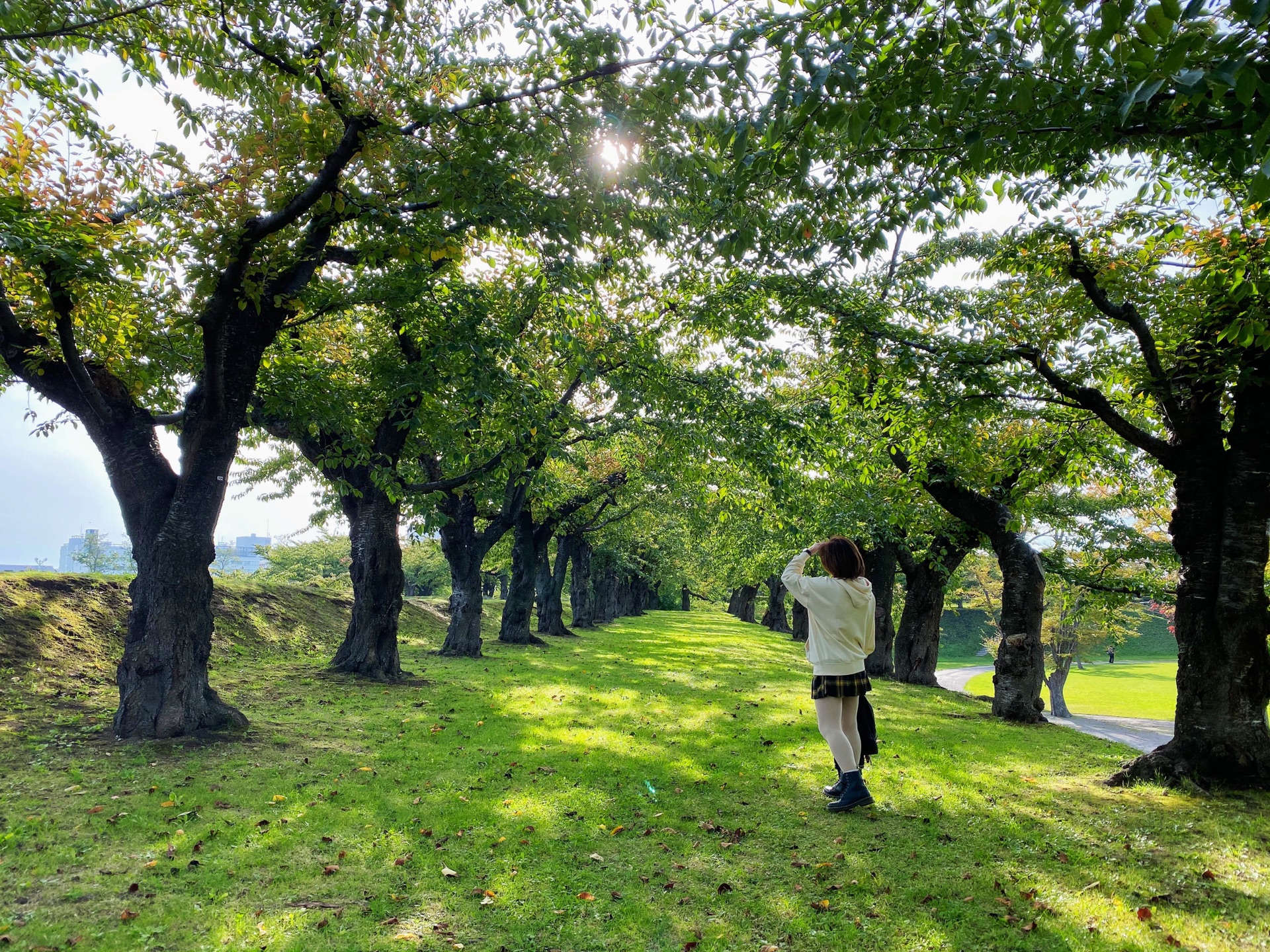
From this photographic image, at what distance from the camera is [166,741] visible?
26.7 feet

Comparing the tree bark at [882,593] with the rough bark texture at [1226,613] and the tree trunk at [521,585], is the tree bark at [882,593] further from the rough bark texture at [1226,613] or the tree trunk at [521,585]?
the rough bark texture at [1226,613]

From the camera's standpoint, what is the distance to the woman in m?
6.39

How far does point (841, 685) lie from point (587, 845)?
8.77ft

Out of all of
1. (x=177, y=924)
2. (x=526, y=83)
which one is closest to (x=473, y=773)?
(x=177, y=924)

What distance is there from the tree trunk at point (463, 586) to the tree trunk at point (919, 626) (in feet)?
44.0

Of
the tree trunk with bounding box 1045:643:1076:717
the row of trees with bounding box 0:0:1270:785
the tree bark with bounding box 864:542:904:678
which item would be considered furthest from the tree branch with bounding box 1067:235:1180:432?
the tree trunk with bounding box 1045:643:1076:717

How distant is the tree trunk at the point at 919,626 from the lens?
21.1 metres

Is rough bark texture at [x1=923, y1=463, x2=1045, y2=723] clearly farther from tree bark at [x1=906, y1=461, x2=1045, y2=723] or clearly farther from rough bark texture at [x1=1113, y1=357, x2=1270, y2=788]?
rough bark texture at [x1=1113, y1=357, x2=1270, y2=788]

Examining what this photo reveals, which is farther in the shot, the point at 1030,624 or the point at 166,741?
the point at 1030,624

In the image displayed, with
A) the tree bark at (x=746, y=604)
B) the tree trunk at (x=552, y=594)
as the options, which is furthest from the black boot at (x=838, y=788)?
the tree bark at (x=746, y=604)

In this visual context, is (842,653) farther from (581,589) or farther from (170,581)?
(581,589)

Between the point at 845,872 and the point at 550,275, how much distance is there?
245 inches

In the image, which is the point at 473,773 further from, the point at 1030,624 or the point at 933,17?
the point at 1030,624

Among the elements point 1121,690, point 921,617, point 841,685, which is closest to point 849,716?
point 841,685
